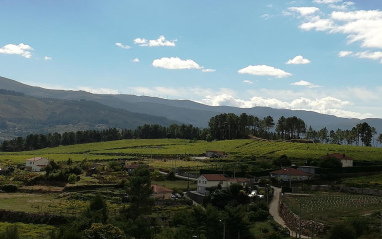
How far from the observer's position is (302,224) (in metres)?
50.5

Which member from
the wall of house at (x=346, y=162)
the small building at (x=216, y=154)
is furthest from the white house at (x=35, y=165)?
the wall of house at (x=346, y=162)

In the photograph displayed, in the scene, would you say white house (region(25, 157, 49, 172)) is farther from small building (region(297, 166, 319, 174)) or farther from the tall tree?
small building (region(297, 166, 319, 174))

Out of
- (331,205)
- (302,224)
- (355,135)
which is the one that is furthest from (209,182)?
(355,135)

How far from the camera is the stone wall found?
47516mm

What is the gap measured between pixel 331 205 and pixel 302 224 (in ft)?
41.5

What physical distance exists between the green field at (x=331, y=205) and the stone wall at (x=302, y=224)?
887 mm

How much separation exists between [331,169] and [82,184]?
5717 cm

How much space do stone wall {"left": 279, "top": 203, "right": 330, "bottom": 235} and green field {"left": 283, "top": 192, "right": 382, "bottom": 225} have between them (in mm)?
887

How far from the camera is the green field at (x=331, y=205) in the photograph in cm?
5238

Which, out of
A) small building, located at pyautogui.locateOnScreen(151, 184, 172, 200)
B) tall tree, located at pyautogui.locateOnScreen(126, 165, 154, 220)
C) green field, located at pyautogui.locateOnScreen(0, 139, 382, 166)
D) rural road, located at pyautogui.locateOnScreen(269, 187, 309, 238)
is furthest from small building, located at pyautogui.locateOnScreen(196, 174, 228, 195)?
green field, located at pyautogui.locateOnScreen(0, 139, 382, 166)

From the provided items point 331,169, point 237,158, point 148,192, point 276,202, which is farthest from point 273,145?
point 148,192

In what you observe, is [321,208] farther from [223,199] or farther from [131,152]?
[131,152]

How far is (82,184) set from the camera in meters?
79.5

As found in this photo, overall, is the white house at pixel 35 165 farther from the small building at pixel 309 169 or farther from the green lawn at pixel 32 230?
the small building at pixel 309 169
